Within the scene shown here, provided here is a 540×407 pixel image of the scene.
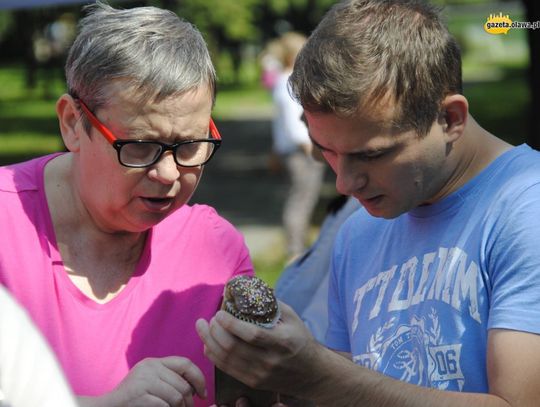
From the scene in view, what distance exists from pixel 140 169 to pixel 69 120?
0.28m

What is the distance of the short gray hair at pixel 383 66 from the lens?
85.0 inches

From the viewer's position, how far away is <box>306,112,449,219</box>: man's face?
219 cm

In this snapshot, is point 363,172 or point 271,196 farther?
point 271,196

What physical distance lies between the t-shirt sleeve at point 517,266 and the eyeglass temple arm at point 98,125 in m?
0.96

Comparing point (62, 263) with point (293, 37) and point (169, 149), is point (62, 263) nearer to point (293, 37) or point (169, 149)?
point (169, 149)

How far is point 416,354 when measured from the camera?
224 centimetres

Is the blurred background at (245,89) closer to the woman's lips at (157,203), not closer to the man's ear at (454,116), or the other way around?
the woman's lips at (157,203)

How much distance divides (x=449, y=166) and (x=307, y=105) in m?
0.37

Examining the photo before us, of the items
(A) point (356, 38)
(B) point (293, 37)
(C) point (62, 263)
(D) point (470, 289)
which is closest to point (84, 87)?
(C) point (62, 263)

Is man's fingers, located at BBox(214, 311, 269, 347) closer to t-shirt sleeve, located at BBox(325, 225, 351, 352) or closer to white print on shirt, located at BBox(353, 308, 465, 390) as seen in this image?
white print on shirt, located at BBox(353, 308, 465, 390)

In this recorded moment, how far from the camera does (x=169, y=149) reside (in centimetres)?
235

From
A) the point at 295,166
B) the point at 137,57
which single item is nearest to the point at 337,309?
the point at 137,57

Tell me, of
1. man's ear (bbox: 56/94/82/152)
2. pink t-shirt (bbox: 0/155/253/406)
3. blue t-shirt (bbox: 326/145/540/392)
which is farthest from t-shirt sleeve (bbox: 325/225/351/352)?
man's ear (bbox: 56/94/82/152)

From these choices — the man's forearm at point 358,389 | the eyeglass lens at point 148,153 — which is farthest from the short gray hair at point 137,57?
the man's forearm at point 358,389
